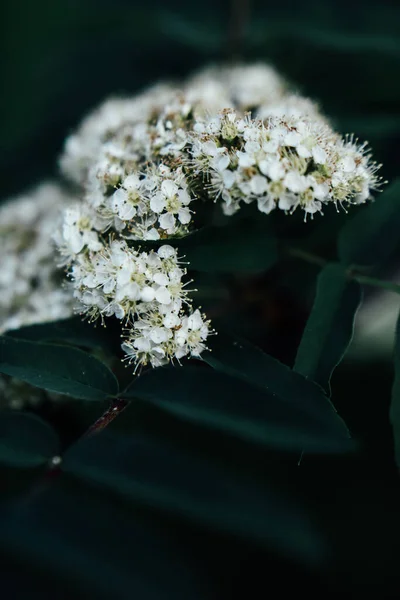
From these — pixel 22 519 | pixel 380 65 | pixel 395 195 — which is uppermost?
pixel 380 65

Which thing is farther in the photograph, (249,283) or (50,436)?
(249,283)

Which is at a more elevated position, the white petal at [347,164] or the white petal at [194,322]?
the white petal at [347,164]

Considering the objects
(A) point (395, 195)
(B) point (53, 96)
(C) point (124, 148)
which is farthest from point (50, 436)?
(B) point (53, 96)

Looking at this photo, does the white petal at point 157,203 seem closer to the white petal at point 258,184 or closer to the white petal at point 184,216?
the white petal at point 184,216

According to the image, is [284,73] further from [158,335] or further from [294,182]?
[158,335]

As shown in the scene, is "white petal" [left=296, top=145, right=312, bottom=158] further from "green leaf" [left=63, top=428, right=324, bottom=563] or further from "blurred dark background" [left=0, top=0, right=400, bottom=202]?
"blurred dark background" [left=0, top=0, right=400, bottom=202]

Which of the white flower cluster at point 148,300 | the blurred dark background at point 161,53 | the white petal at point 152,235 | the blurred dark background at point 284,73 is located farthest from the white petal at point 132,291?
the blurred dark background at point 161,53

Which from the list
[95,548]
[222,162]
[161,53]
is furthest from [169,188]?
[161,53]

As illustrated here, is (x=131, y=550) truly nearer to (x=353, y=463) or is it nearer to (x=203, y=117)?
(x=353, y=463)
